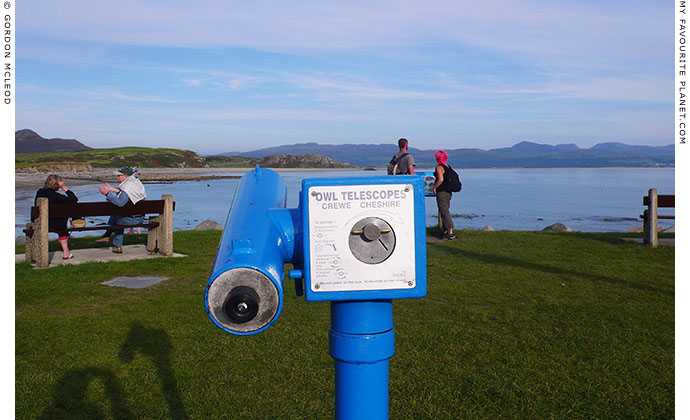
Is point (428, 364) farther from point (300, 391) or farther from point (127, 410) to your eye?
point (127, 410)

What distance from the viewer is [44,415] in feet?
14.5

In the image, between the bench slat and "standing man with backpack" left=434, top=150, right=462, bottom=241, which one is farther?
"standing man with backpack" left=434, top=150, right=462, bottom=241

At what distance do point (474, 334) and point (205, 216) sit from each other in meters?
23.9

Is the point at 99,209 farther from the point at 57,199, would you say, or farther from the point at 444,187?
the point at 444,187

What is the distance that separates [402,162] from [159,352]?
22.8 ft

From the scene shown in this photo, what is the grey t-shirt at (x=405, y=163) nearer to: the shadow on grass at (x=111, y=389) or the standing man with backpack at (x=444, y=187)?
the standing man with backpack at (x=444, y=187)

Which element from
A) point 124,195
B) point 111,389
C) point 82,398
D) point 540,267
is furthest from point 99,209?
point 540,267

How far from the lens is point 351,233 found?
1.75 meters

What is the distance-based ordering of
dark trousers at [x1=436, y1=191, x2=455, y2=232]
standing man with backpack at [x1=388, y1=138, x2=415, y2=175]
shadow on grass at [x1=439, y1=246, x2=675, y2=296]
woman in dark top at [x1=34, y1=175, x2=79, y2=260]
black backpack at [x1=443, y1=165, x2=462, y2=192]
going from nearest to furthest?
shadow on grass at [x1=439, y1=246, x2=675, y2=296], woman in dark top at [x1=34, y1=175, x2=79, y2=260], standing man with backpack at [x1=388, y1=138, x2=415, y2=175], dark trousers at [x1=436, y1=191, x2=455, y2=232], black backpack at [x1=443, y1=165, x2=462, y2=192]

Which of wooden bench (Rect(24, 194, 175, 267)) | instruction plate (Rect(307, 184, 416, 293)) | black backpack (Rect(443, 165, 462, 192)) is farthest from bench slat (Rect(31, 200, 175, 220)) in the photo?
instruction plate (Rect(307, 184, 416, 293))

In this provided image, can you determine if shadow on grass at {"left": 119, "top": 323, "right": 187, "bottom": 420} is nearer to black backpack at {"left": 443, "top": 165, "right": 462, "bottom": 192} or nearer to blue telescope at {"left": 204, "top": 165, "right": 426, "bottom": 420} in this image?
blue telescope at {"left": 204, "top": 165, "right": 426, "bottom": 420}

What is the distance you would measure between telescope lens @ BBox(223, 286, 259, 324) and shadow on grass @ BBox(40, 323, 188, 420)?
3155mm

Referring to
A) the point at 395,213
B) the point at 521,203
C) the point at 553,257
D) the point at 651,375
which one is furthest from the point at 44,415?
the point at 521,203

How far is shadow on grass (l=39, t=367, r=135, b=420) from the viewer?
14.6 ft
